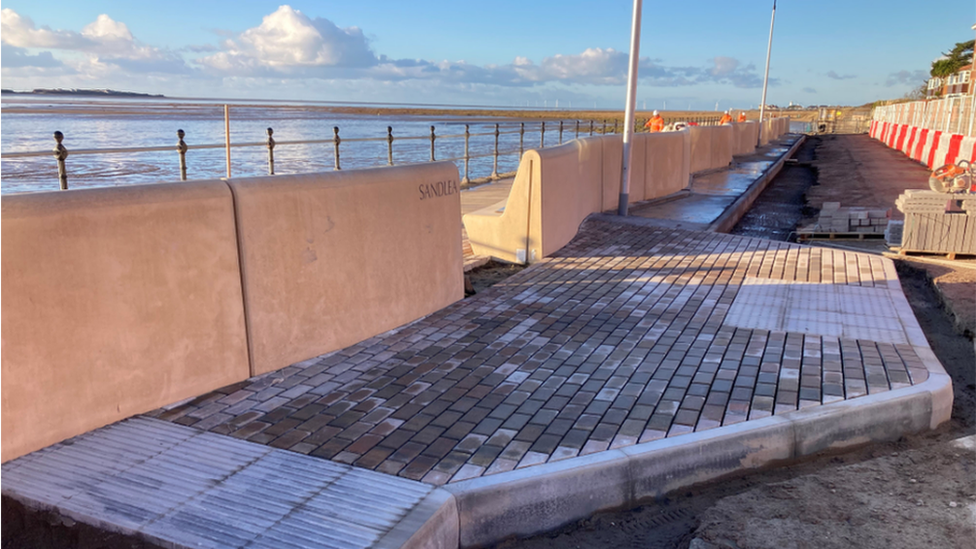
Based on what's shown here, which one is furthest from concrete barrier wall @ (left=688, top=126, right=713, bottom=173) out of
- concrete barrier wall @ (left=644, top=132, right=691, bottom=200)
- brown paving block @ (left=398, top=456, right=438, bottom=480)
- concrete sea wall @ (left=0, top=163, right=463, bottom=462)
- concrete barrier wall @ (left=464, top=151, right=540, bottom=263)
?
brown paving block @ (left=398, top=456, right=438, bottom=480)

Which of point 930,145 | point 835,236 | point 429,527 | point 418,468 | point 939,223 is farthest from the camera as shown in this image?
point 930,145

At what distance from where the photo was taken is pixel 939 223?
8477mm

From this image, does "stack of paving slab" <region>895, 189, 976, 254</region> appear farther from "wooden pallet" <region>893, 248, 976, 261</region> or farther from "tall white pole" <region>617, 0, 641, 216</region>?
"tall white pole" <region>617, 0, 641, 216</region>

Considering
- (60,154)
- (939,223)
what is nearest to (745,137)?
(939,223)

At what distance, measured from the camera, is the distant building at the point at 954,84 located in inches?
2970

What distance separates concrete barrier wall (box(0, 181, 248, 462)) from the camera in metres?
3.24

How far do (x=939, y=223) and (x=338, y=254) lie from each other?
751 cm

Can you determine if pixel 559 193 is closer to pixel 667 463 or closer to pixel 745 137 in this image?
pixel 667 463

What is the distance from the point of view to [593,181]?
33.9ft

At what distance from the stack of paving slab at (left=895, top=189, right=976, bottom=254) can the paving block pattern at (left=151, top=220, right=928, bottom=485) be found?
2.40m

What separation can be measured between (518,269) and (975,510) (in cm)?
487

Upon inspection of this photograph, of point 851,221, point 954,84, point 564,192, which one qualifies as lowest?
point 851,221

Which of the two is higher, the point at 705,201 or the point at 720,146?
the point at 720,146

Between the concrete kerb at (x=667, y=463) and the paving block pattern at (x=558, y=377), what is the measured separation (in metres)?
0.12
